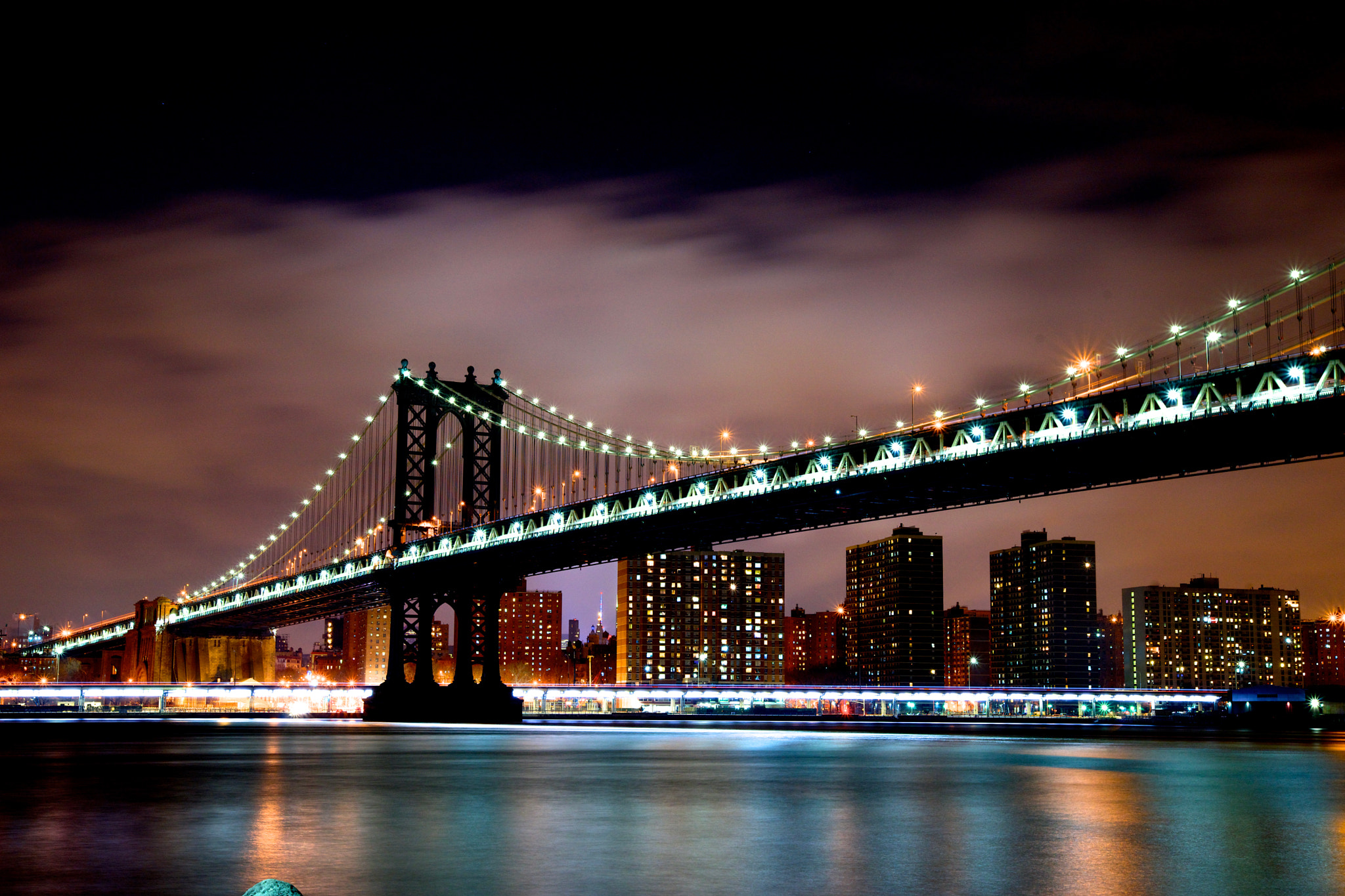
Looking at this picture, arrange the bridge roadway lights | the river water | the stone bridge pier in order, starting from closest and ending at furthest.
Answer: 1. the river water
2. the bridge roadway lights
3. the stone bridge pier

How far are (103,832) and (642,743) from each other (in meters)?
36.8

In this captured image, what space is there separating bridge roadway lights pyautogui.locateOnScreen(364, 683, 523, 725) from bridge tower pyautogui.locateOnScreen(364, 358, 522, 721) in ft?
0.19

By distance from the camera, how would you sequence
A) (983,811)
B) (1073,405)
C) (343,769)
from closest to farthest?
1. (983,811)
2. (343,769)
3. (1073,405)

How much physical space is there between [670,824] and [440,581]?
6882 centimetres

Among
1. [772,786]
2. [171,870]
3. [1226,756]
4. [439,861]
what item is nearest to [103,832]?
[171,870]

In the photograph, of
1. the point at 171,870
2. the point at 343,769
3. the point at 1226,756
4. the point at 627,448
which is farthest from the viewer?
the point at 627,448

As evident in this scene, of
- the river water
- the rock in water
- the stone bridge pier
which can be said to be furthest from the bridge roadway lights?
the rock in water

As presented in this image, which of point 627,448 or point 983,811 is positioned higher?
point 627,448

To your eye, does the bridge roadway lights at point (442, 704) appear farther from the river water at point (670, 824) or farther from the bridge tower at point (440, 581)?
the river water at point (670, 824)

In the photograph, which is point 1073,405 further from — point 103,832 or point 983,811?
point 103,832

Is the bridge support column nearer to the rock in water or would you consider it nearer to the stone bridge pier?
the stone bridge pier

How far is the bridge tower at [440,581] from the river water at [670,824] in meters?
43.2

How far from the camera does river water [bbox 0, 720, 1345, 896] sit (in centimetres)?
1486

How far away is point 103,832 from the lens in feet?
63.8
